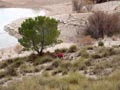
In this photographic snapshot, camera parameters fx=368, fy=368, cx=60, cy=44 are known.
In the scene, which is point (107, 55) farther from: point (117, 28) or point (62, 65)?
point (117, 28)

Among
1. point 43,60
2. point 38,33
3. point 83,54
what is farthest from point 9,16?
point 83,54

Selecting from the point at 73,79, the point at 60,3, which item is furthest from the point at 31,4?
the point at 73,79

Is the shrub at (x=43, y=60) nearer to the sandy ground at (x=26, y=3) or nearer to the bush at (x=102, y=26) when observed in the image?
the bush at (x=102, y=26)

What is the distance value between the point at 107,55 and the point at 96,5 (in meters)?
25.7

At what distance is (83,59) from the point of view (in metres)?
14.6

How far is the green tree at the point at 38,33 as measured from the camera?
1892 cm

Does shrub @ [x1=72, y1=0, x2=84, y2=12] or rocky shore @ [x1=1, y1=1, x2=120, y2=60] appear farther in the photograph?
shrub @ [x1=72, y1=0, x2=84, y2=12]

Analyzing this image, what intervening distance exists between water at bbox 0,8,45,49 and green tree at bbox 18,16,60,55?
934cm

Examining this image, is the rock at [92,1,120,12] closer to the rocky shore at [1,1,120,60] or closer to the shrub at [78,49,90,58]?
the rocky shore at [1,1,120,60]

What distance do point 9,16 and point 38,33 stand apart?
2278cm

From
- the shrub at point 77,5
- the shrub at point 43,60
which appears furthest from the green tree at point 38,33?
the shrub at point 77,5

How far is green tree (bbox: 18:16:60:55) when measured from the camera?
62.1ft

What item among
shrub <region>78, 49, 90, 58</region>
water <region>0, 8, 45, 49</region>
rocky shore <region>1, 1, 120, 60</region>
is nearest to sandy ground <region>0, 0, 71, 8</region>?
water <region>0, 8, 45, 49</region>

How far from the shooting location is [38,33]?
1905 centimetres
